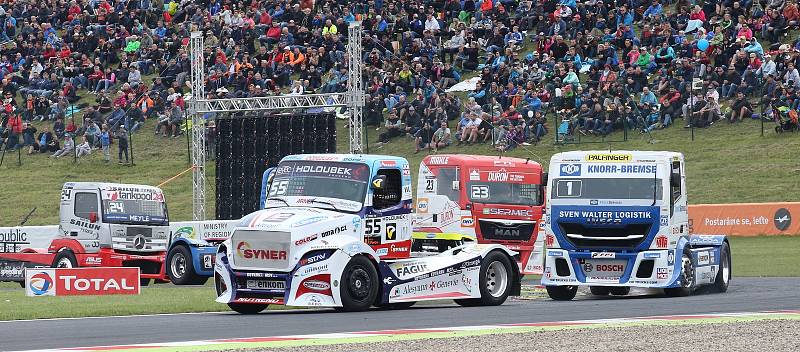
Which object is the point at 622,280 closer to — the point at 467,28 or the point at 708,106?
the point at 708,106

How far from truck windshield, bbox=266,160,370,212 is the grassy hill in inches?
758

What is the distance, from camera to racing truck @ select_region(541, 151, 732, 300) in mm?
21656

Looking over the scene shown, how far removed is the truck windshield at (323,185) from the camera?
1900cm

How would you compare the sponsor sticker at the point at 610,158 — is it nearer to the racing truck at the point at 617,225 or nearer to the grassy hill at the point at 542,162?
the racing truck at the point at 617,225

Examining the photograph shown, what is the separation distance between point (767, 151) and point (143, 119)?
61.8 ft

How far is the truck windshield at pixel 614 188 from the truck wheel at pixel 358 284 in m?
4.64

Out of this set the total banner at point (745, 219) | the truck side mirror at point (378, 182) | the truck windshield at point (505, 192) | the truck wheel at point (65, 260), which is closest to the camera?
the truck side mirror at point (378, 182)

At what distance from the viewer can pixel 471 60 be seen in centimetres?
4300

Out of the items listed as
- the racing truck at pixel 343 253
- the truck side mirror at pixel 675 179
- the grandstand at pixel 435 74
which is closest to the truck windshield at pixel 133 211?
the grandstand at pixel 435 74

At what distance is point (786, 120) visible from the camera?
3784 cm

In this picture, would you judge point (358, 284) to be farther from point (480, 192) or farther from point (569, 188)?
point (480, 192)

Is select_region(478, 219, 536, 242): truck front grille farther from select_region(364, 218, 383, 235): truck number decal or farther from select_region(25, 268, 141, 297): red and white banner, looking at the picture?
select_region(364, 218, 383, 235): truck number decal

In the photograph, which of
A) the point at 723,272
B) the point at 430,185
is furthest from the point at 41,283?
the point at 723,272

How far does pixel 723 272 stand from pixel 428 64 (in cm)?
2054
